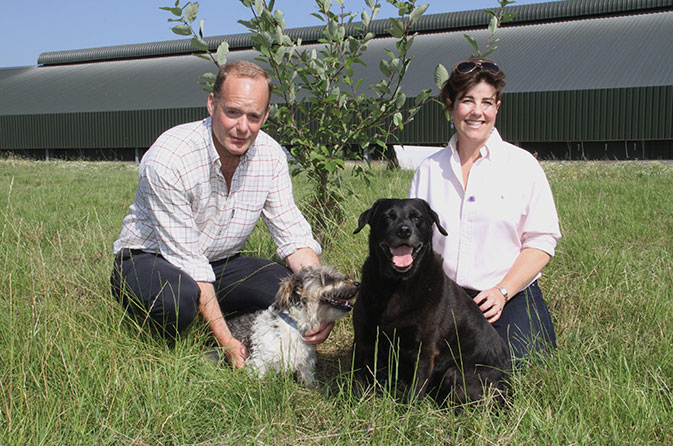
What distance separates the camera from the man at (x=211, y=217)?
11.4 ft

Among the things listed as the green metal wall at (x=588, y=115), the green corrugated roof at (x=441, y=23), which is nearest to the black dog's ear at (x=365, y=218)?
the green metal wall at (x=588, y=115)

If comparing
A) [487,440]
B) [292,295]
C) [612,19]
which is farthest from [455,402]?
[612,19]

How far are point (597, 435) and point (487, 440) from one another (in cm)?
50

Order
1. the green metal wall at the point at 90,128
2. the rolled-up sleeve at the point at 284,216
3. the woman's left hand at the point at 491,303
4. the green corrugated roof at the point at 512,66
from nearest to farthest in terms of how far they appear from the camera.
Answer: the woman's left hand at the point at 491,303
the rolled-up sleeve at the point at 284,216
the green corrugated roof at the point at 512,66
the green metal wall at the point at 90,128

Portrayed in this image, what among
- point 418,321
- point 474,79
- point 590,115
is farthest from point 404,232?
point 590,115

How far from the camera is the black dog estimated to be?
303cm

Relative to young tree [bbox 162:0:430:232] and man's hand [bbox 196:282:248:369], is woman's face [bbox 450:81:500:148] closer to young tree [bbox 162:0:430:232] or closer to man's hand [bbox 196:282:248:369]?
young tree [bbox 162:0:430:232]

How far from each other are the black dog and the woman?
42 cm

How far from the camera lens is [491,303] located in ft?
11.3

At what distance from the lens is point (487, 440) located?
2.48m

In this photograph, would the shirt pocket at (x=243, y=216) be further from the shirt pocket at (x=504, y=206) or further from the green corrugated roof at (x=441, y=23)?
the green corrugated roof at (x=441, y=23)

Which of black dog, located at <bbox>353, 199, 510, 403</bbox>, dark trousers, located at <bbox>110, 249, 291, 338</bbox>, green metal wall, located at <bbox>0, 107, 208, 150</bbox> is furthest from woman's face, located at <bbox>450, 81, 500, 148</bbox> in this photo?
green metal wall, located at <bbox>0, 107, 208, 150</bbox>

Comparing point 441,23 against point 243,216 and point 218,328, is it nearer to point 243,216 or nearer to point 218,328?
point 243,216

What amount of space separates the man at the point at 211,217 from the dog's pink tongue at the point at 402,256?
0.87 meters
